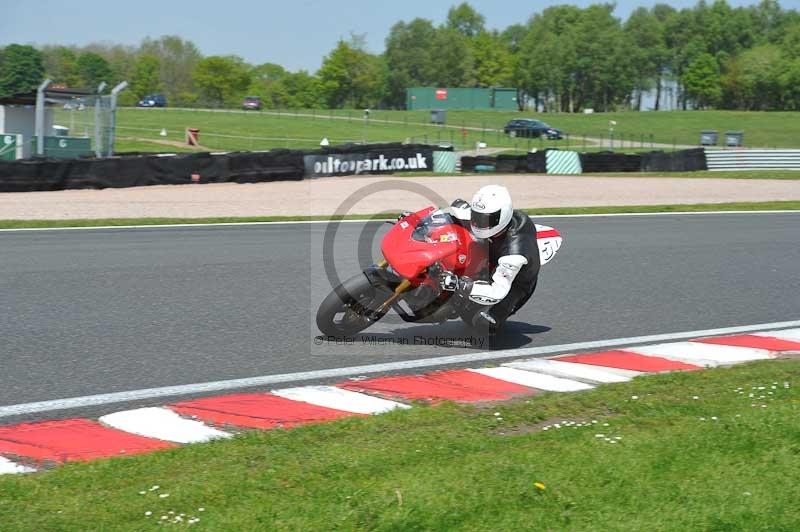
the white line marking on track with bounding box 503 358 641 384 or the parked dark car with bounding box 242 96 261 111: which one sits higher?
the parked dark car with bounding box 242 96 261 111

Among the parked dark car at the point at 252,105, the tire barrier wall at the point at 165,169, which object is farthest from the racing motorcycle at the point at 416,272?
the parked dark car at the point at 252,105

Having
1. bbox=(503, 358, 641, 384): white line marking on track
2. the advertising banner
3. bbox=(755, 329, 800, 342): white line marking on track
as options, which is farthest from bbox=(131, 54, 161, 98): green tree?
bbox=(503, 358, 641, 384): white line marking on track

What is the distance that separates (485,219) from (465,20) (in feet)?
559

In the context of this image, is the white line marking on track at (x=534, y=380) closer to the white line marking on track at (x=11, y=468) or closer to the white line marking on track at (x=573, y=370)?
the white line marking on track at (x=573, y=370)

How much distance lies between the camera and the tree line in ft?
399

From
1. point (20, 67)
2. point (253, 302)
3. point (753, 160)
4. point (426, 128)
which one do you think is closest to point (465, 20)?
point (20, 67)

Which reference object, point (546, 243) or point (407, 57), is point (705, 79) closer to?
point (407, 57)

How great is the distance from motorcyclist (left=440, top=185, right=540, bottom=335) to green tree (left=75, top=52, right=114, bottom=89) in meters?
143

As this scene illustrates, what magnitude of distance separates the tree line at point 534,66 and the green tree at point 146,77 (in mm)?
224

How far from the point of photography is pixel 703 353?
25.4 feet

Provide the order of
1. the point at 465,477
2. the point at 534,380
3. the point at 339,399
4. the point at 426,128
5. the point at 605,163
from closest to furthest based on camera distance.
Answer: the point at 465,477
the point at 339,399
the point at 534,380
the point at 605,163
the point at 426,128

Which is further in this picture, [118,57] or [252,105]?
[118,57]

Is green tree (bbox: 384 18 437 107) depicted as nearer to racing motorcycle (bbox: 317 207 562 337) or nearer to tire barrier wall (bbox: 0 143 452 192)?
tire barrier wall (bbox: 0 143 452 192)

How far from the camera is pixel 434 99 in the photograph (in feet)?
316
